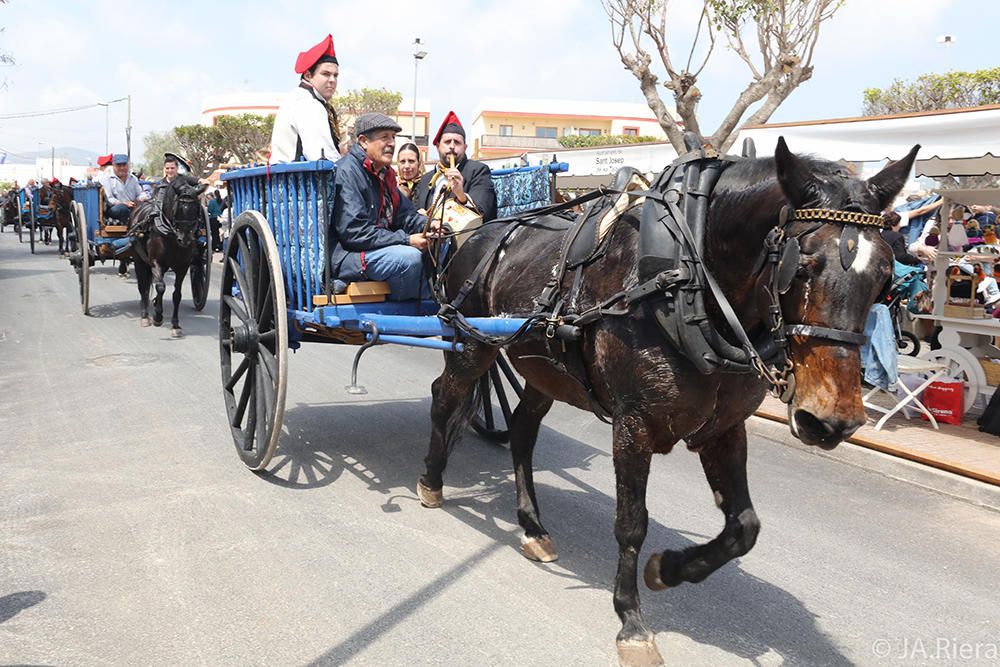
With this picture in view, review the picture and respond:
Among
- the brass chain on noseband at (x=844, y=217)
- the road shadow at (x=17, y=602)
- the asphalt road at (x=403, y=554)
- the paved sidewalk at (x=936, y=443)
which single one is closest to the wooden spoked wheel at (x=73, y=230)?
the asphalt road at (x=403, y=554)

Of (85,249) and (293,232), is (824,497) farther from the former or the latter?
(85,249)

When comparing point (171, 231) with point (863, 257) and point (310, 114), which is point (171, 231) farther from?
point (863, 257)

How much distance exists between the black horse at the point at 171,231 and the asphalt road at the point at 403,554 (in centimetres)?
379

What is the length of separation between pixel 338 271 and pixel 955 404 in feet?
18.5

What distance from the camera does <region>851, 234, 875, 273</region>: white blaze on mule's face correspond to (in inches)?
95.4

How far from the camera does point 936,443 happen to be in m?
6.47

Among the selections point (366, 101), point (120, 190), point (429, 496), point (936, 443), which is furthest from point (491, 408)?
point (366, 101)

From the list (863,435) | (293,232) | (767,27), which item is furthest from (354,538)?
(767,27)

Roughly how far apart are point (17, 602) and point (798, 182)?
11.4ft

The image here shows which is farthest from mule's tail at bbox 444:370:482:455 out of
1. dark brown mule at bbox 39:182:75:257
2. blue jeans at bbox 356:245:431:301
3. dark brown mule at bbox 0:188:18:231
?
dark brown mule at bbox 0:188:18:231

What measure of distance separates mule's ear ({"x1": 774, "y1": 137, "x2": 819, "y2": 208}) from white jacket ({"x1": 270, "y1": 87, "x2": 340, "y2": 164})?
3286 millimetres

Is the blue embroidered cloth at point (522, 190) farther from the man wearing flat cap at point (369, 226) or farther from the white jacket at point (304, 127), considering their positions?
the white jacket at point (304, 127)

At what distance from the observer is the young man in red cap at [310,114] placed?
518 centimetres

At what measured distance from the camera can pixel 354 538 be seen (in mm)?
4180
